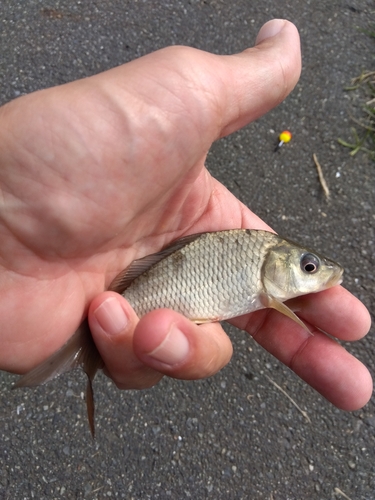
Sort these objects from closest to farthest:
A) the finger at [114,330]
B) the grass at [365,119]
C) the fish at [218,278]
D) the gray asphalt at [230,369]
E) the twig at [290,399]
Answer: the finger at [114,330] < the fish at [218,278] < the gray asphalt at [230,369] < the twig at [290,399] < the grass at [365,119]

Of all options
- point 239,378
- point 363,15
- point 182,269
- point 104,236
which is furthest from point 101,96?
point 363,15

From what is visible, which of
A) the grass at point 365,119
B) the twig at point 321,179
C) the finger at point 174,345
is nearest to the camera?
the finger at point 174,345

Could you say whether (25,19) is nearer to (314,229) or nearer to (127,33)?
(127,33)

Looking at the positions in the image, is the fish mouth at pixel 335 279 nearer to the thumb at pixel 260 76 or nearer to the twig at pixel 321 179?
the thumb at pixel 260 76

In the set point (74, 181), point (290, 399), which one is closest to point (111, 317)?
point (74, 181)

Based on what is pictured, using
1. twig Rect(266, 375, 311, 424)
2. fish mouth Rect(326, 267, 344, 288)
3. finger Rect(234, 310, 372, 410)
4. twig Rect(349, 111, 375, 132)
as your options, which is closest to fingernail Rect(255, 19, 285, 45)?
fish mouth Rect(326, 267, 344, 288)

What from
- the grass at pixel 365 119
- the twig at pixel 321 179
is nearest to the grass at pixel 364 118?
the grass at pixel 365 119

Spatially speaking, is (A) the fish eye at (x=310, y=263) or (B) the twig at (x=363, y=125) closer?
(A) the fish eye at (x=310, y=263)

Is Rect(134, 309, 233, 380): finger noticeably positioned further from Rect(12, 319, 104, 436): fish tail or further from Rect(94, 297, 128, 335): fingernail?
Rect(12, 319, 104, 436): fish tail

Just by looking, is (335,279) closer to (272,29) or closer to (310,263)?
(310,263)
